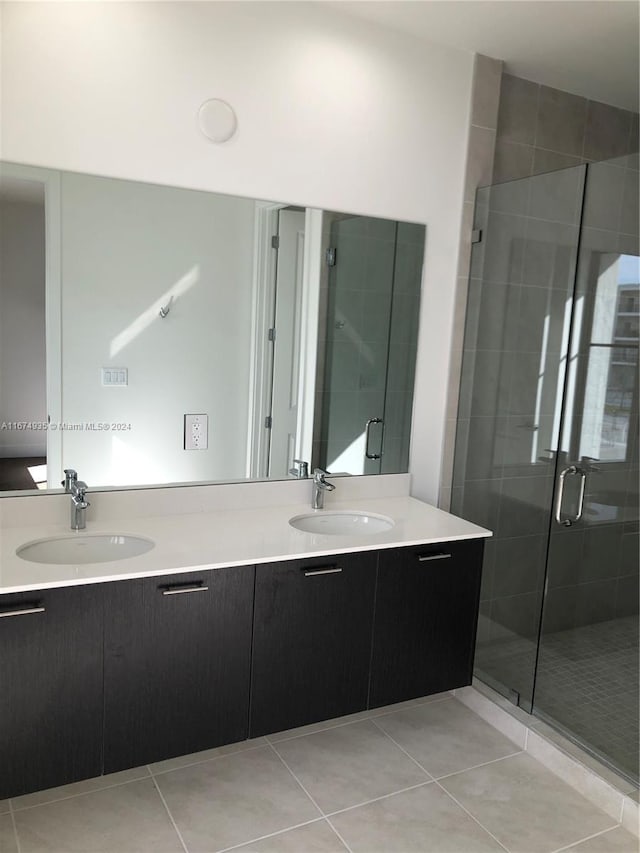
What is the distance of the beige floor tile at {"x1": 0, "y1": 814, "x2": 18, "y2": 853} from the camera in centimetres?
194

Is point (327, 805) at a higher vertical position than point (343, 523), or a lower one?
lower

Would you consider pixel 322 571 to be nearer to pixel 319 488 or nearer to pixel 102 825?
pixel 319 488

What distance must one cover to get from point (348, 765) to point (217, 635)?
0.74 metres

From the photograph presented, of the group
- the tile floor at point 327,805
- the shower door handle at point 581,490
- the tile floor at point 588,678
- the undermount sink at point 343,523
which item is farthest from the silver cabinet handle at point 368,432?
the tile floor at point 327,805

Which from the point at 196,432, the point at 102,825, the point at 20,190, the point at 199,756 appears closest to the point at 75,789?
the point at 102,825

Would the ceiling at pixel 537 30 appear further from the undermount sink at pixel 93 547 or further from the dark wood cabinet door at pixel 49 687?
the dark wood cabinet door at pixel 49 687

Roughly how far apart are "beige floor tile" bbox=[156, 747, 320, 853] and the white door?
1.02 m

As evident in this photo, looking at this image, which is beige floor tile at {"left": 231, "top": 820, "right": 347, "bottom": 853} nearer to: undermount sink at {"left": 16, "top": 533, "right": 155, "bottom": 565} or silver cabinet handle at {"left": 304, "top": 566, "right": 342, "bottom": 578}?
silver cabinet handle at {"left": 304, "top": 566, "right": 342, "bottom": 578}

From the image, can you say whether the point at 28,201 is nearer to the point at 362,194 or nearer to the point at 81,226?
the point at 81,226

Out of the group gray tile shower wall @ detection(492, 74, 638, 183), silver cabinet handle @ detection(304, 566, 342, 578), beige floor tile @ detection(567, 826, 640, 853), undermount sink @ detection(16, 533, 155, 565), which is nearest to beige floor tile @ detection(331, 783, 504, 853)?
beige floor tile @ detection(567, 826, 640, 853)

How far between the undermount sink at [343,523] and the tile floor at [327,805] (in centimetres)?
73

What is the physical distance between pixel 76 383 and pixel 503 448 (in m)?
1.73

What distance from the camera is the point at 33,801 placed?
84.4 inches

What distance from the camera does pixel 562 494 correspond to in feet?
9.41
